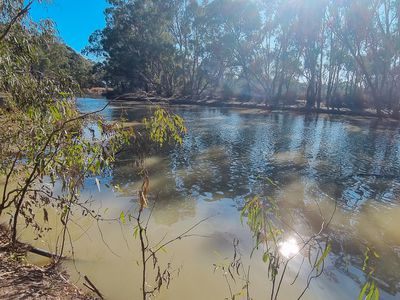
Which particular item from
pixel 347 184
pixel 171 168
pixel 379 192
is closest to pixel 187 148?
pixel 171 168

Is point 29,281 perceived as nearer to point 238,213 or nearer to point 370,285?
point 370,285

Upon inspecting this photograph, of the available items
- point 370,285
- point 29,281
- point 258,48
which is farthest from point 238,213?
point 258,48

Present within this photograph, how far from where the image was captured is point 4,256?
3.95 metres

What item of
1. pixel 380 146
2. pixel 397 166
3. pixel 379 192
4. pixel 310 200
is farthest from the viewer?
pixel 380 146

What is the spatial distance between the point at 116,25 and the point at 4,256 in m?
53.3

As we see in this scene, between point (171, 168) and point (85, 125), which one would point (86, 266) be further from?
point (171, 168)

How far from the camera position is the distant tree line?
106 ft

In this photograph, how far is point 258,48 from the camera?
43.9 metres

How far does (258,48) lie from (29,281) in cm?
4404

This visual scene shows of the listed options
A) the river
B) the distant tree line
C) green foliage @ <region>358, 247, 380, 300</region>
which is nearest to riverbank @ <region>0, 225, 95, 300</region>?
the river

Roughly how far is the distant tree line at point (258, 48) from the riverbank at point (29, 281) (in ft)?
110

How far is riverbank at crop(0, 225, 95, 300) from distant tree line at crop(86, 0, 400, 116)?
110ft

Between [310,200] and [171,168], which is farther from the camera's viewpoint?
[171,168]

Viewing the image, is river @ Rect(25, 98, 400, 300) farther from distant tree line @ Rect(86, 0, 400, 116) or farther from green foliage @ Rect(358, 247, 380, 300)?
distant tree line @ Rect(86, 0, 400, 116)
